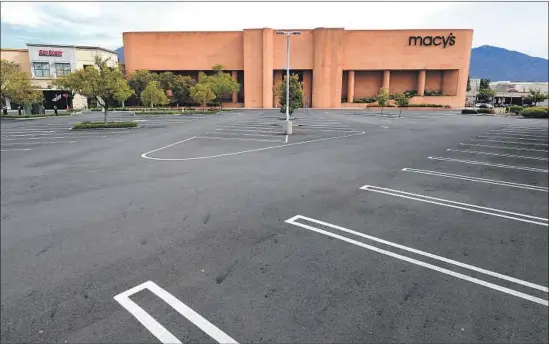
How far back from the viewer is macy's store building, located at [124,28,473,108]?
5769 cm

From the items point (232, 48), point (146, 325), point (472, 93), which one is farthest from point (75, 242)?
point (472, 93)

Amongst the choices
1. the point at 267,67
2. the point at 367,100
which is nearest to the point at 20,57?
the point at 267,67

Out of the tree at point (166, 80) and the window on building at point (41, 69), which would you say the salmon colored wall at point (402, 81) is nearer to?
the tree at point (166, 80)

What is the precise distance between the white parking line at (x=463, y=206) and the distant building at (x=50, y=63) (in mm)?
56703

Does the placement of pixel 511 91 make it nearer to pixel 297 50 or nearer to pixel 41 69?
pixel 297 50

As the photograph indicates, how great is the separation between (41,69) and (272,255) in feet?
212

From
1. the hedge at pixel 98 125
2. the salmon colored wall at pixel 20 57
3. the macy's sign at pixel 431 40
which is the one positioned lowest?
the hedge at pixel 98 125

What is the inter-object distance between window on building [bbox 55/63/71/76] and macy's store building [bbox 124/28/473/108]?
9.16 metres

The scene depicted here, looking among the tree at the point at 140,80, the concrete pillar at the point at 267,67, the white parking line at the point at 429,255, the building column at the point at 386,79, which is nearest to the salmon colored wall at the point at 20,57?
the tree at the point at 140,80

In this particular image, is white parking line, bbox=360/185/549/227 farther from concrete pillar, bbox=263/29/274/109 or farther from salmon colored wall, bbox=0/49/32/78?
salmon colored wall, bbox=0/49/32/78

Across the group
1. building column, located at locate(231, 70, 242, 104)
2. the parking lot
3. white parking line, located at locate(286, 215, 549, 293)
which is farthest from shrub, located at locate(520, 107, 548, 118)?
white parking line, located at locate(286, 215, 549, 293)

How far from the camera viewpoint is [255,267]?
528 centimetres

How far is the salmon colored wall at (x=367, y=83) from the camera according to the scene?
62406 millimetres

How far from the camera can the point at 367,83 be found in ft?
207
